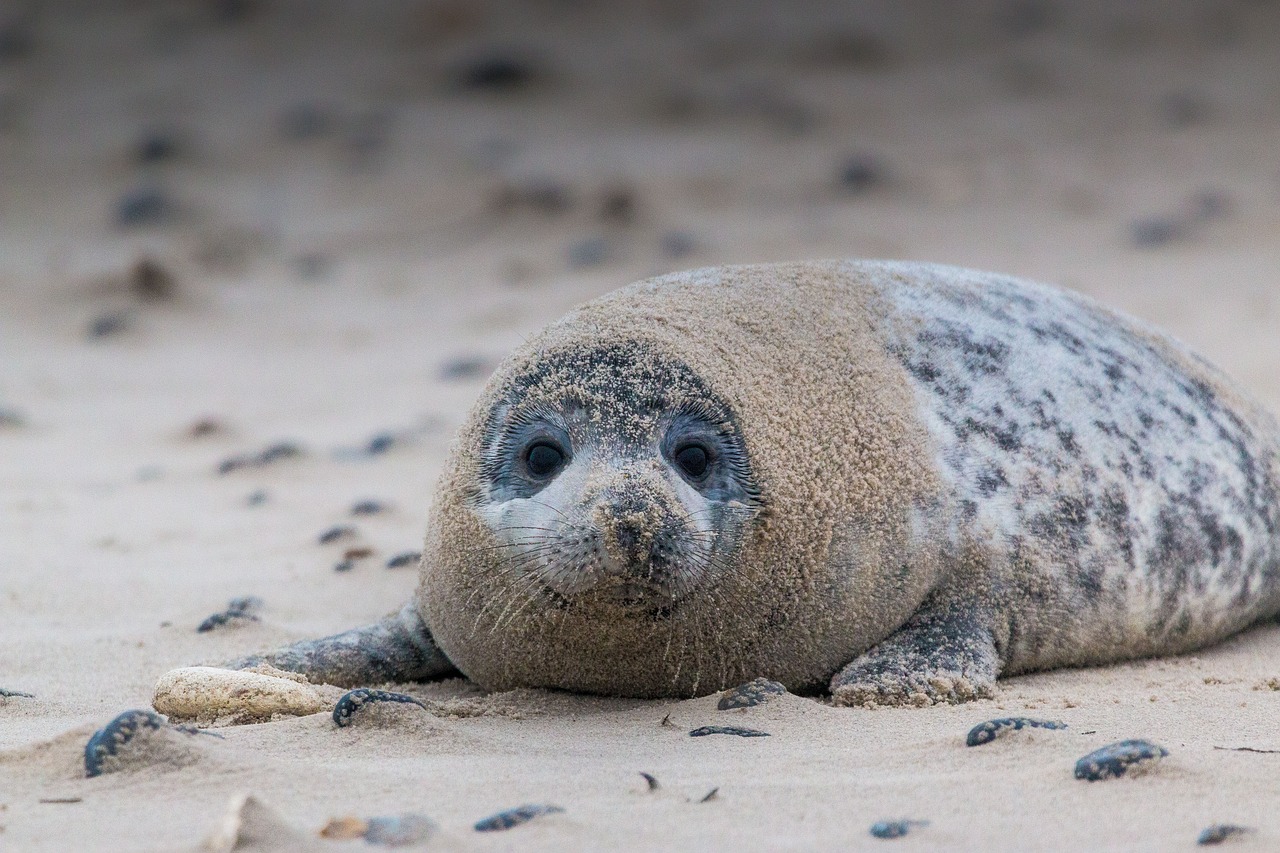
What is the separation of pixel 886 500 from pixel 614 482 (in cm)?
75

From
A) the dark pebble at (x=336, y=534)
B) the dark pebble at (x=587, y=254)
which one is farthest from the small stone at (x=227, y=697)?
the dark pebble at (x=587, y=254)

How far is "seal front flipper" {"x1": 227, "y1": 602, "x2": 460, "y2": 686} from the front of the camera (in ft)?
13.2

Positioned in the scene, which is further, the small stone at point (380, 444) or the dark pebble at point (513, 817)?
the small stone at point (380, 444)

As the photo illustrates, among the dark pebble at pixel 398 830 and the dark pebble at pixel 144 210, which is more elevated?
the dark pebble at pixel 144 210

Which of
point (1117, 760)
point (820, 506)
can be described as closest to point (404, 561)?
point (820, 506)

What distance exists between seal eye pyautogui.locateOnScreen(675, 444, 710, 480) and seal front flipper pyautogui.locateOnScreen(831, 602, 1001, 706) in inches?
22.1

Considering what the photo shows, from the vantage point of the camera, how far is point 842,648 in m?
3.71

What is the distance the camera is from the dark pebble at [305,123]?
14000 millimetres

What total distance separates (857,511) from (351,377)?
6.04 metres

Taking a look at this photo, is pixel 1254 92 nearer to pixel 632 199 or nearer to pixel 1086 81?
pixel 1086 81

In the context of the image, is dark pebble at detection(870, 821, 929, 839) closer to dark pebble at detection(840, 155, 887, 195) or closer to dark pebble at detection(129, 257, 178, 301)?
dark pebble at detection(129, 257, 178, 301)

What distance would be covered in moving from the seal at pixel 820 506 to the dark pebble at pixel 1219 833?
1.18 metres

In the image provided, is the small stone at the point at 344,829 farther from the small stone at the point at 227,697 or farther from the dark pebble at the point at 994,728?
the dark pebble at the point at 994,728

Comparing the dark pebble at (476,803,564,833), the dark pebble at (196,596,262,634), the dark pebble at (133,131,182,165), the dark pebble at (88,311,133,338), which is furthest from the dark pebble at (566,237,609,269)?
the dark pebble at (476,803,564,833)
